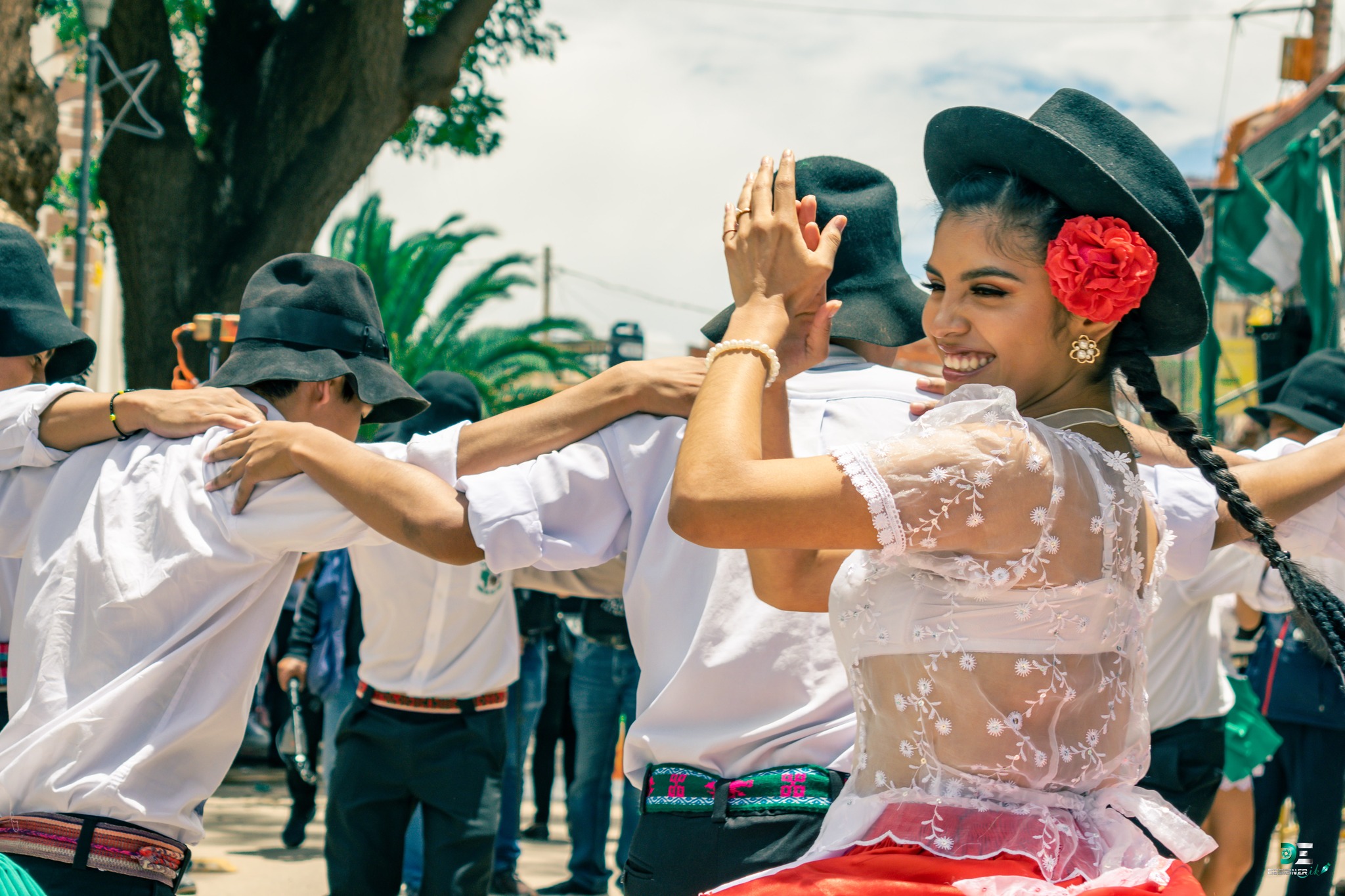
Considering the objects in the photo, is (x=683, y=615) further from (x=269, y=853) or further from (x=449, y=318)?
(x=449, y=318)

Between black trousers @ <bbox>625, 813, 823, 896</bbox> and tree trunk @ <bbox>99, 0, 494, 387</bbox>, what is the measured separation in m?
7.44

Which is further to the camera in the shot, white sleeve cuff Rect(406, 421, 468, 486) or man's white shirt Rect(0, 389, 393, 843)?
white sleeve cuff Rect(406, 421, 468, 486)

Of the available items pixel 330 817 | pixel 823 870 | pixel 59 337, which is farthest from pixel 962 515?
pixel 330 817

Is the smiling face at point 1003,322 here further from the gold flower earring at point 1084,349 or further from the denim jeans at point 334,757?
A: the denim jeans at point 334,757

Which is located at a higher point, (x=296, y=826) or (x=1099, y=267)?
(x=1099, y=267)

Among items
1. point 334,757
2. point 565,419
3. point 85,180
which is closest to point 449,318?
point 85,180

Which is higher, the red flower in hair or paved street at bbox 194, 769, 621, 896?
the red flower in hair

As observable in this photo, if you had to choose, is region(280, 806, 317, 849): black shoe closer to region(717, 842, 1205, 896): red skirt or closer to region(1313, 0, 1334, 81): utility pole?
region(717, 842, 1205, 896): red skirt

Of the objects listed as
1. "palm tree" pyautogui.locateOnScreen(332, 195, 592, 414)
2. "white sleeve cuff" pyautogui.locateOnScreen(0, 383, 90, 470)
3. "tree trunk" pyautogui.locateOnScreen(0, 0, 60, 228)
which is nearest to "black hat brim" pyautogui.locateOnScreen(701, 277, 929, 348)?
"white sleeve cuff" pyautogui.locateOnScreen(0, 383, 90, 470)

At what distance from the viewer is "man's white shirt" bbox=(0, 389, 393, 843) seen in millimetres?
2203

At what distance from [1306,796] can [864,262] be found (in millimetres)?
3857

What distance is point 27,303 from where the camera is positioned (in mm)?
3006

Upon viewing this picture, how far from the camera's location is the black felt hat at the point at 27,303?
9.72ft

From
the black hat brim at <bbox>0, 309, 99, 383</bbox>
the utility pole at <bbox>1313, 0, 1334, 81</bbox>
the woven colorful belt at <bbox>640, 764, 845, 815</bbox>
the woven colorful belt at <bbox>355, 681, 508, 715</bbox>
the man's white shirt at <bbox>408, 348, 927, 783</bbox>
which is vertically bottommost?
the woven colorful belt at <bbox>355, 681, 508, 715</bbox>
